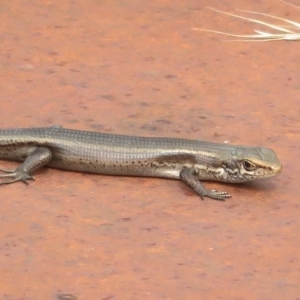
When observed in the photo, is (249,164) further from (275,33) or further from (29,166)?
(275,33)

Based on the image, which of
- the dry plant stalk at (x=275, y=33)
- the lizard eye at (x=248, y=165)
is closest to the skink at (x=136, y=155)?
the lizard eye at (x=248, y=165)

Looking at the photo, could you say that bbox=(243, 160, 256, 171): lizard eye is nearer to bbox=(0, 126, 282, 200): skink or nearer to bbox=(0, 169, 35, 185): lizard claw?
bbox=(0, 126, 282, 200): skink

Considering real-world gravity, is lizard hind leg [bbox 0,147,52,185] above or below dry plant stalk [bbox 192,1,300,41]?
below

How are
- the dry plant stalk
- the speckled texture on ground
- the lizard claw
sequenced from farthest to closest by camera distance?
1. the dry plant stalk
2. the lizard claw
3. the speckled texture on ground

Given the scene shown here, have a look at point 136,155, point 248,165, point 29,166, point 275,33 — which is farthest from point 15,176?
point 275,33

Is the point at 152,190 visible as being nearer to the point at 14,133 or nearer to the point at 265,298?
the point at 14,133

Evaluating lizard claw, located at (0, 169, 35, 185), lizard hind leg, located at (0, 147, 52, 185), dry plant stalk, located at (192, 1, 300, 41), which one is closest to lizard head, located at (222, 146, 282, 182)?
lizard hind leg, located at (0, 147, 52, 185)


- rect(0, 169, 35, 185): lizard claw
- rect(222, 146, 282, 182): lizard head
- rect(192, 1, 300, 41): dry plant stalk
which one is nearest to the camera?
rect(0, 169, 35, 185): lizard claw
